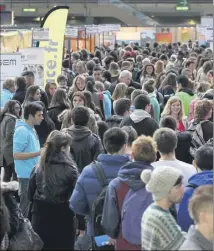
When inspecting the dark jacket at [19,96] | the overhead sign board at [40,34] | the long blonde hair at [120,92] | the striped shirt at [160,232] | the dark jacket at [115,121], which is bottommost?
the striped shirt at [160,232]

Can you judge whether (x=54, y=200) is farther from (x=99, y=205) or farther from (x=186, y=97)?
(x=186, y=97)

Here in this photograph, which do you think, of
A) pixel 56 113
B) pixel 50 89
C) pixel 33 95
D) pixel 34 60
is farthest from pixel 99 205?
pixel 34 60

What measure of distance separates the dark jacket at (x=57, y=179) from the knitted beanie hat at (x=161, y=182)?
6.93ft

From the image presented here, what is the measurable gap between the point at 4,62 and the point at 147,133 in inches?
123

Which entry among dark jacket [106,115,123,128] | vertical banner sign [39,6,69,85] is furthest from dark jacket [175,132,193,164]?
vertical banner sign [39,6,69,85]

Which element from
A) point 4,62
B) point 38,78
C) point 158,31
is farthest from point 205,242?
point 158,31

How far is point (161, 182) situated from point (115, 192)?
35.8 inches

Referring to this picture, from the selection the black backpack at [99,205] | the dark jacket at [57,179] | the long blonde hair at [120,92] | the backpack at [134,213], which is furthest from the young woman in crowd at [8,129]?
the backpack at [134,213]

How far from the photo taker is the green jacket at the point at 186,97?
1270 cm

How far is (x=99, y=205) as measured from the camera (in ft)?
21.6

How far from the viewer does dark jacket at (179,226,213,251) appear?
4.78 metres

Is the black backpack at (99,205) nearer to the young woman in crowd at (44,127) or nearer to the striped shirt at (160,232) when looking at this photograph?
the striped shirt at (160,232)

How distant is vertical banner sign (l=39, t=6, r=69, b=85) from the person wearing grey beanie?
33.6 ft

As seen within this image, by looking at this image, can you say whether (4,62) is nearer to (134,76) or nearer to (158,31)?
(134,76)
